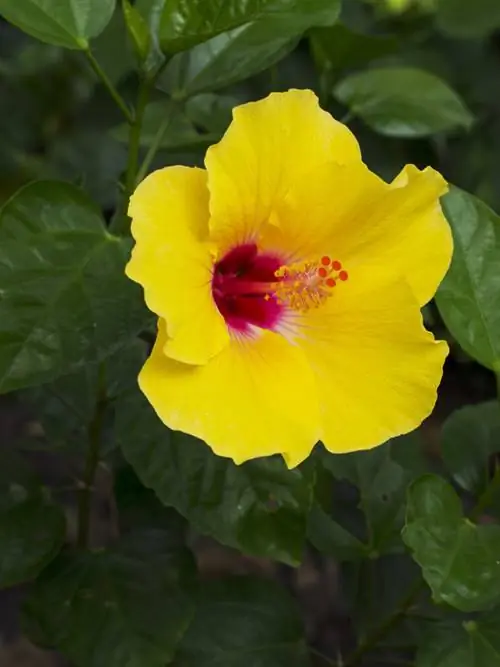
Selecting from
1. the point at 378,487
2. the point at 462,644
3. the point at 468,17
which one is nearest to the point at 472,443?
the point at 378,487

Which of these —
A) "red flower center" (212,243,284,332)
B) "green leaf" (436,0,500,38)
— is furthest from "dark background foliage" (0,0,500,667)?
"green leaf" (436,0,500,38)

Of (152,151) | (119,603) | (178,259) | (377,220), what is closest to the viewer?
(178,259)

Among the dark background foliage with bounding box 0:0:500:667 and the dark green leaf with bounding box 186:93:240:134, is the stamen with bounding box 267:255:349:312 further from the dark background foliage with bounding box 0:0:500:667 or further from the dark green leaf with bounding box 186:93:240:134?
the dark green leaf with bounding box 186:93:240:134

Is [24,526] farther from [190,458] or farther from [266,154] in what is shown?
[266,154]

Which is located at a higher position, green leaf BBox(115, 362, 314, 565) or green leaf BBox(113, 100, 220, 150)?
green leaf BBox(113, 100, 220, 150)

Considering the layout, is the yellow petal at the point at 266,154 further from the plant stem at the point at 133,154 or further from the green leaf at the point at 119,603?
the green leaf at the point at 119,603

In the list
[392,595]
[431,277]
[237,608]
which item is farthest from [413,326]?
[392,595]

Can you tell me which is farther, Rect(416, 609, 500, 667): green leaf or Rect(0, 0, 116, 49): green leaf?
Rect(416, 609, 500, 667): green leaf
